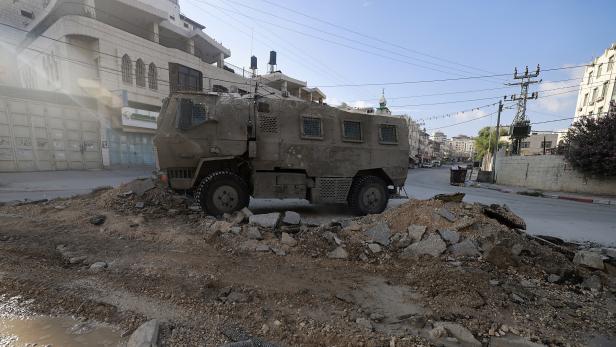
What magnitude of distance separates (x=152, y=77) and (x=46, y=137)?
7.02 m

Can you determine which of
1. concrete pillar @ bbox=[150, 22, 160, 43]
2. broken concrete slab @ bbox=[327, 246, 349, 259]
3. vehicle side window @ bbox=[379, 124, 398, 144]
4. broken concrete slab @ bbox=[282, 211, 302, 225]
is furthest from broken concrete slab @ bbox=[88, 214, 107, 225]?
concrete pillar @ bbox=[150, 22, 160, 43]

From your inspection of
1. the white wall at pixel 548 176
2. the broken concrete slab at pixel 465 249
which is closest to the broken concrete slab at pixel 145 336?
the broken concrete slab at pixel 465 249

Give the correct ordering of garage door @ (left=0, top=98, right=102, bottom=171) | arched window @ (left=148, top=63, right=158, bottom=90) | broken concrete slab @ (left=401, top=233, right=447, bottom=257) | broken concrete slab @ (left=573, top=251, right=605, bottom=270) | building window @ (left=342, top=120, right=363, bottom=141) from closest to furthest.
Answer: broken concrete slab @ (left=573, top=251, right=605, bottom=270) < broken concrete slab @ (left=401, top=233, right=447, bottom=257) < building window @ (left=342, top=120, right=363, bottom=141) < garage door @ (left=0, top=98, right=102, bottom=171) < arched window @ (left=148, top=63, right=158, bottom=90)

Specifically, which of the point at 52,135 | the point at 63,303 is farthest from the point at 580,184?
the point at 52,135

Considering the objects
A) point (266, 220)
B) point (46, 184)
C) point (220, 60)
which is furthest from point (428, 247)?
point (220, 60)

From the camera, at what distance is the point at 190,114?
6086 millimetres

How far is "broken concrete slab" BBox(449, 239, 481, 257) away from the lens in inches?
166

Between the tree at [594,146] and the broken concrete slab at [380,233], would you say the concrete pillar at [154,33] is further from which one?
the tree at [594,146]

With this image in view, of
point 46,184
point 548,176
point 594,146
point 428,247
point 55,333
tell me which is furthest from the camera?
point 548,176

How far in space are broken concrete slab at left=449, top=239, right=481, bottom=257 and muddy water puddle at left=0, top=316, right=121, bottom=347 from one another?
4262 millimetres

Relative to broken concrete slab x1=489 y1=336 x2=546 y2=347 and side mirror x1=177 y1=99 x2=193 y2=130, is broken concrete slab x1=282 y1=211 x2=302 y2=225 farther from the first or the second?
broken concrete slab x1=489 y1=336 x2=546 y2=347

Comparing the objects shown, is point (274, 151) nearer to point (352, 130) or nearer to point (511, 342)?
point (352, 130)

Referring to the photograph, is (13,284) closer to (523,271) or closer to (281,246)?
(281,246)

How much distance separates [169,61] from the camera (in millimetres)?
19891
